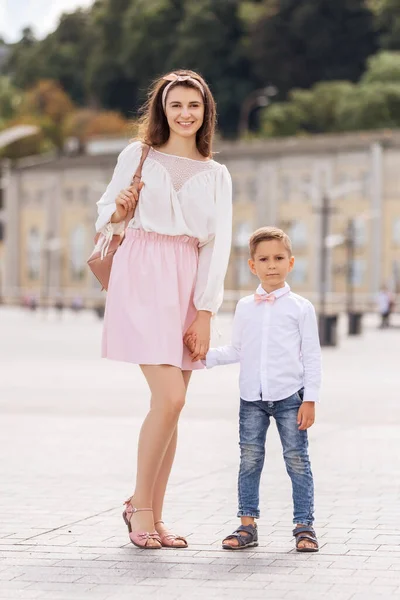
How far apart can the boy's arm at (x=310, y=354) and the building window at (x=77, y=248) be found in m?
101

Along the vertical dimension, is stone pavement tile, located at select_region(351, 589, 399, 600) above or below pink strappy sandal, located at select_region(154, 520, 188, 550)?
above

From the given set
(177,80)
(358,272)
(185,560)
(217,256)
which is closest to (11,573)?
(185,560)

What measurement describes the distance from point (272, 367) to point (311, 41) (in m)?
122

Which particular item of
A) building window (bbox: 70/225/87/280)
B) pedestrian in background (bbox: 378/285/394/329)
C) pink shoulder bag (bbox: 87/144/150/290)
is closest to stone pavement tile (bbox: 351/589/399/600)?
pink shoulder bag (bbox: 87/144/150/290)

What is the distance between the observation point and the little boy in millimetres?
7363

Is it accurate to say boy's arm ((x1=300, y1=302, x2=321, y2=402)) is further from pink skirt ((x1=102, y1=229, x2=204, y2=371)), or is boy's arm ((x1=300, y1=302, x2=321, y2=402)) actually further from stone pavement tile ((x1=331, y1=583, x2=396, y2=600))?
stone pavement tile ((x1=331, y1=583, x2=396, y2=600))

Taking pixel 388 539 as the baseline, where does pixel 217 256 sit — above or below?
above

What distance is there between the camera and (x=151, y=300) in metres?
7.32

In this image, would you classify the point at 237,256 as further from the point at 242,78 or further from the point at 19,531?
Result: the point at 19,531

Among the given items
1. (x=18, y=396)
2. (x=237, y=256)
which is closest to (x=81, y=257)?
(x=237, y=256)

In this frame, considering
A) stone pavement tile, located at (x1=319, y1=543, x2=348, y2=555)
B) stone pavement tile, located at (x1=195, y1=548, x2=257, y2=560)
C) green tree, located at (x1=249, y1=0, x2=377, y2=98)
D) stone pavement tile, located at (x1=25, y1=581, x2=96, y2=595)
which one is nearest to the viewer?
stone pavement tile, located at (x1=25, y1=581, x2=96, y2=595)

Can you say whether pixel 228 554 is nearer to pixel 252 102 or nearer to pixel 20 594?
pixel 20 594

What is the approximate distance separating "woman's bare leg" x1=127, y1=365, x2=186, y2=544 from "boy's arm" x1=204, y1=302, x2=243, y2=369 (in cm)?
16

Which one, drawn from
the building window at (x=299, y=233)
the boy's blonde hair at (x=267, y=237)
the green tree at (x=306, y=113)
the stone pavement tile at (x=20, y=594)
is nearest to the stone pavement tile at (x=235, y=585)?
the stone pavement tile at (x=20, y=594)
